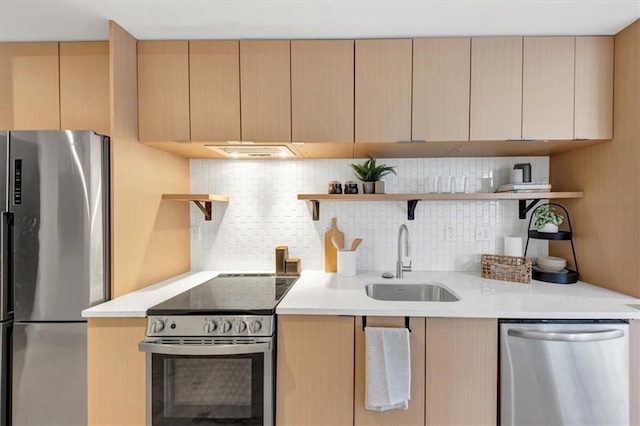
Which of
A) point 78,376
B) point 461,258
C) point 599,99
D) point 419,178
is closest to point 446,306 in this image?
point 461,258

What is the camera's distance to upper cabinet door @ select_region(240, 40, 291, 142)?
1764mm

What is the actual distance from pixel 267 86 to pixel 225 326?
1333 millimetres

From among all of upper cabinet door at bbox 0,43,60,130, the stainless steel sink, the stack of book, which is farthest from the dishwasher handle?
upper cabinet door at bbox 0,43,60,130

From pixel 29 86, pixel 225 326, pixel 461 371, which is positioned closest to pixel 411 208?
pixel 461 371

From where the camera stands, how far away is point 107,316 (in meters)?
1.42

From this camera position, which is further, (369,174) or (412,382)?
(369,174)

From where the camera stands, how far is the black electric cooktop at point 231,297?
1438mm

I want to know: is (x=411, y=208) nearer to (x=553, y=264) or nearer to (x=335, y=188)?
(x=335, y=188)

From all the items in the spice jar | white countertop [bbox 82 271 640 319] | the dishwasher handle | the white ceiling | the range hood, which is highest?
the white ceiling

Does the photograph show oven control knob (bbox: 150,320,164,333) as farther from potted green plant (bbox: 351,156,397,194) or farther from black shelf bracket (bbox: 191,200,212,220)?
potted green plant (bbox: 351,156,397,194)

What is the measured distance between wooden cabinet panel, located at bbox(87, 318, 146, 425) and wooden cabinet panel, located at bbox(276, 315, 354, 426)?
674mm

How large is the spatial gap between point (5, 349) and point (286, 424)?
58.6 inches

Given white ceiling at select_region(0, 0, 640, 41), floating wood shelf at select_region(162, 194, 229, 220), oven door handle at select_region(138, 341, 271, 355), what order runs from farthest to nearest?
1. floating wood shelf at select_region(162, 194, 229, 220)
2. white ceiling at select_region(0, 0, 640, 41)
3. oven door handle at select_region(138, 341, 271, 355)

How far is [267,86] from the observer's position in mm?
1770
